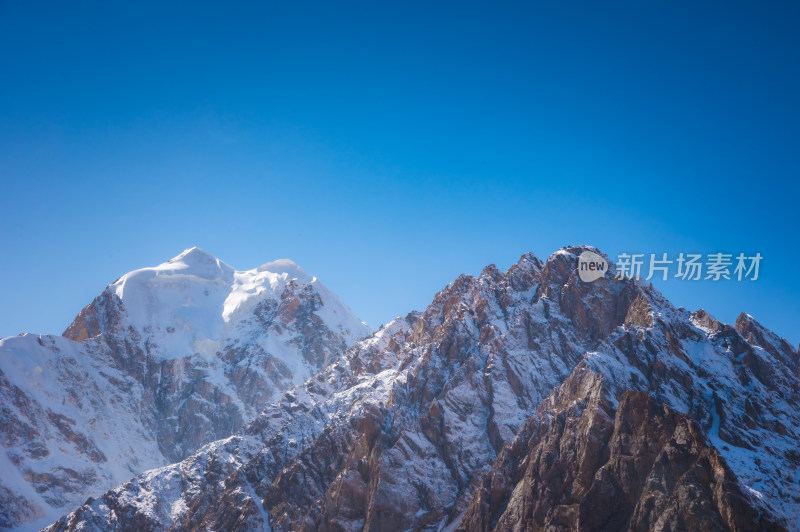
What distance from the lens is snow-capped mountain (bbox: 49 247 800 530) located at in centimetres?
9256

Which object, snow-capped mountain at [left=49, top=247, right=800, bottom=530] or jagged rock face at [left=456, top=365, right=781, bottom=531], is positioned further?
snow-capped mountain at [left=49, top=247, right=800, bottom=530]

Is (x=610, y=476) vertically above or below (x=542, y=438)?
below

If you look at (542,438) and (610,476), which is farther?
(542,438)

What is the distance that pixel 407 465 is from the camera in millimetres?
139875

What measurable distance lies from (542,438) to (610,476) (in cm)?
2083

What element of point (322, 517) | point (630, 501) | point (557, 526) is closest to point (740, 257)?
point (630, 501)

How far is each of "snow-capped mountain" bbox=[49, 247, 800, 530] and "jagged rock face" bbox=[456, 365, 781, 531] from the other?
8.7 inches

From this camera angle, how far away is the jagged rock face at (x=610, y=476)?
81125 millimetres

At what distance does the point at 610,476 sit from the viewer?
94.4m

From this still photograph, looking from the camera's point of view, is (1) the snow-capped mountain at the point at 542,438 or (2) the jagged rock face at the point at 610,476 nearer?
(2) the jagged rock face at the point at 610,476

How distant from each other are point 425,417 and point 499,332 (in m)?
34.3

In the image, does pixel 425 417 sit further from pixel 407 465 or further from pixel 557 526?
pixel 557 526

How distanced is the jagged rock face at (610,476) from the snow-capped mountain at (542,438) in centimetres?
22

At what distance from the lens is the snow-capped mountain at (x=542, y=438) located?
92562 millimetres
